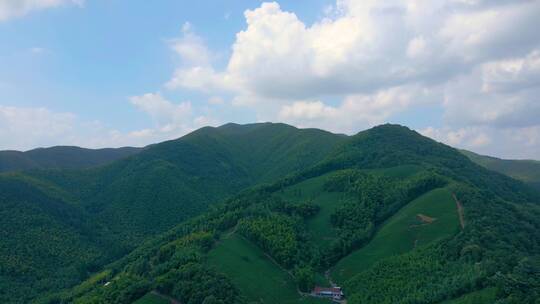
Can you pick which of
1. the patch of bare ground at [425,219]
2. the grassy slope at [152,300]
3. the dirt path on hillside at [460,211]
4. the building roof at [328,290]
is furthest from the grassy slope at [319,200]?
the grassy slope at [152,300]

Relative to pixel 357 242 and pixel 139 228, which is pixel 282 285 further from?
pixel 139 228

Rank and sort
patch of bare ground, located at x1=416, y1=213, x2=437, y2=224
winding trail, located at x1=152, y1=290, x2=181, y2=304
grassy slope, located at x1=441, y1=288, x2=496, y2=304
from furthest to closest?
patch of bare ground, located at x1=416, y1=213, x2=437, y2=224
winding trail, located at x1=152, y1=290, x2=181, y2=304
grassy slope, located at x1=441, y1=288, x2=496, y2=304

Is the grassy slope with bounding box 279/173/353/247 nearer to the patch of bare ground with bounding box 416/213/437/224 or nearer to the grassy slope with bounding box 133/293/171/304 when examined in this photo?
the patch of bare ground with bounding box 416/213/437/224

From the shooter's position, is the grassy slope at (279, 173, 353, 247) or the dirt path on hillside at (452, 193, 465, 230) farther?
the grassy slope at (279, 173, 353, 247)

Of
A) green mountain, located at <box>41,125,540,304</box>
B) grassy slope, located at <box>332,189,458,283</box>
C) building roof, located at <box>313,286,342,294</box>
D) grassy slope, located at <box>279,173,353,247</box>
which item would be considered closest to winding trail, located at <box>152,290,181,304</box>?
green mountain, located at <box>41,125,540,304</box>

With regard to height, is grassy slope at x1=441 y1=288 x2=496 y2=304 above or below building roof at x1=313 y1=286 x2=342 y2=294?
above

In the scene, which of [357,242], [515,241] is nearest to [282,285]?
[357,242]

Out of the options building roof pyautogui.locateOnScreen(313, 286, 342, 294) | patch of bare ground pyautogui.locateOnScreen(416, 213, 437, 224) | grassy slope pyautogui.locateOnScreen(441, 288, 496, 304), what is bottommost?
building roof pyautogui.locateOnScreen(313, 286, 342, 294)

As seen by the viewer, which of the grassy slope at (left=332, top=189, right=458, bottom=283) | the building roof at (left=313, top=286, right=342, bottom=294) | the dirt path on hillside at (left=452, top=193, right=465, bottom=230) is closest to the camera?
the building roof at (left=313, top=286, right=342, bottom=294)
